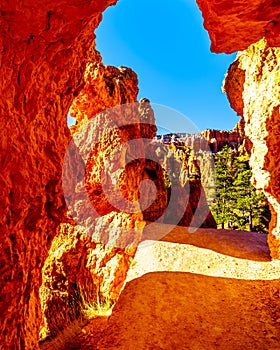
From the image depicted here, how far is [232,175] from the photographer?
2395cm

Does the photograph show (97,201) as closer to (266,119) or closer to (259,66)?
(266,119)

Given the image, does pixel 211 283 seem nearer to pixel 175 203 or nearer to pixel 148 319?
pixel 148 319

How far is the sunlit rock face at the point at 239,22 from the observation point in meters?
3.08

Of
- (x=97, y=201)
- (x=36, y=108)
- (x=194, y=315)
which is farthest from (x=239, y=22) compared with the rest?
(x=97, y=201)

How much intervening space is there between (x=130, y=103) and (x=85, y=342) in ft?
28.9

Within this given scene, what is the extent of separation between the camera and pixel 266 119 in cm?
691

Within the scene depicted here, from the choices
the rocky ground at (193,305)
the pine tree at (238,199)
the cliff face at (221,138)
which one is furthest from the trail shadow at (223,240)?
the cliff face at (221,138)

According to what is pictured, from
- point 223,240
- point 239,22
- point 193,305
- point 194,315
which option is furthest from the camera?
point 223,240

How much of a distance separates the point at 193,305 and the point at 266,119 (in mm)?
5778

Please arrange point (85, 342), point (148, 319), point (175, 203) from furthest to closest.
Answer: point (175, 203), point (148, 319), point (85, 342)

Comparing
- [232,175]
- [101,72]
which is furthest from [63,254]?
[232,175]

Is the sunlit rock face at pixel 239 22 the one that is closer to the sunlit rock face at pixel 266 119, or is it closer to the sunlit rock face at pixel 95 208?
the sunlit rock face at pixel 266 119

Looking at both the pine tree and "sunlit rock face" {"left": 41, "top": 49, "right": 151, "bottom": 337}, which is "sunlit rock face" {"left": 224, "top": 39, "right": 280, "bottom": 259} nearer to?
"sunlit rock face" {"left": 41, "top": 49, "right": 151, "bottom": 337}

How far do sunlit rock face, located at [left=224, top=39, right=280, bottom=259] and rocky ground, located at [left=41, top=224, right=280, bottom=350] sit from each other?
2003mm
